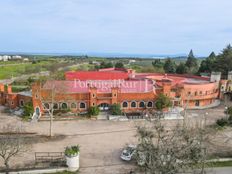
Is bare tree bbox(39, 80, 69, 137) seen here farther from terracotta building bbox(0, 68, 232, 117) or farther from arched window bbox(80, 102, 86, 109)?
arched window bbox(80, 102, 86, 109)

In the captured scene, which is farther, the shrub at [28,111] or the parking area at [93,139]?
the shrub at [28,111]

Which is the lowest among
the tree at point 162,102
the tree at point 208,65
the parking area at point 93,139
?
the parking area at point 93,139

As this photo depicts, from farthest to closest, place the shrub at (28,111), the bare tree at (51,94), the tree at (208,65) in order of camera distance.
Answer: the tree at (208,65) → the bare tree at (51,94) → the shrub at (28,111)

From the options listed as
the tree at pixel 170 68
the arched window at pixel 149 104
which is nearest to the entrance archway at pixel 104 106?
the arched window at pixel 149 104

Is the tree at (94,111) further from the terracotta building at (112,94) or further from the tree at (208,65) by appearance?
the tree at (208,65)

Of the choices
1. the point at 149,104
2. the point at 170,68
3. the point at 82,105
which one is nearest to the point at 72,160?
the point at 82,105

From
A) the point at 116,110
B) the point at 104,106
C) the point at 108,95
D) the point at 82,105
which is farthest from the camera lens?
the point at 104,106

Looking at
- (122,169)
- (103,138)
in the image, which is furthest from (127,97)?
(122,169)

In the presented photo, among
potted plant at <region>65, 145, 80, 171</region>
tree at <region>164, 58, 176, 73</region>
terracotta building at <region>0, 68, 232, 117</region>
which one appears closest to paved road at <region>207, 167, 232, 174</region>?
potted plant at <region>65, 145, 80, 171</region>

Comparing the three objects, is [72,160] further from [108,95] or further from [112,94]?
[108,95]

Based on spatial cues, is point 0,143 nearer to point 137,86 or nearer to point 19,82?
point 137,86

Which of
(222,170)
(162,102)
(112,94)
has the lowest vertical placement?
(222,170)

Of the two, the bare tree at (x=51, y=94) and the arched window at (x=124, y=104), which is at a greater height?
the bare tree at (x=51, y=94)

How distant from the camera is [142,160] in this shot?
15.3 m
